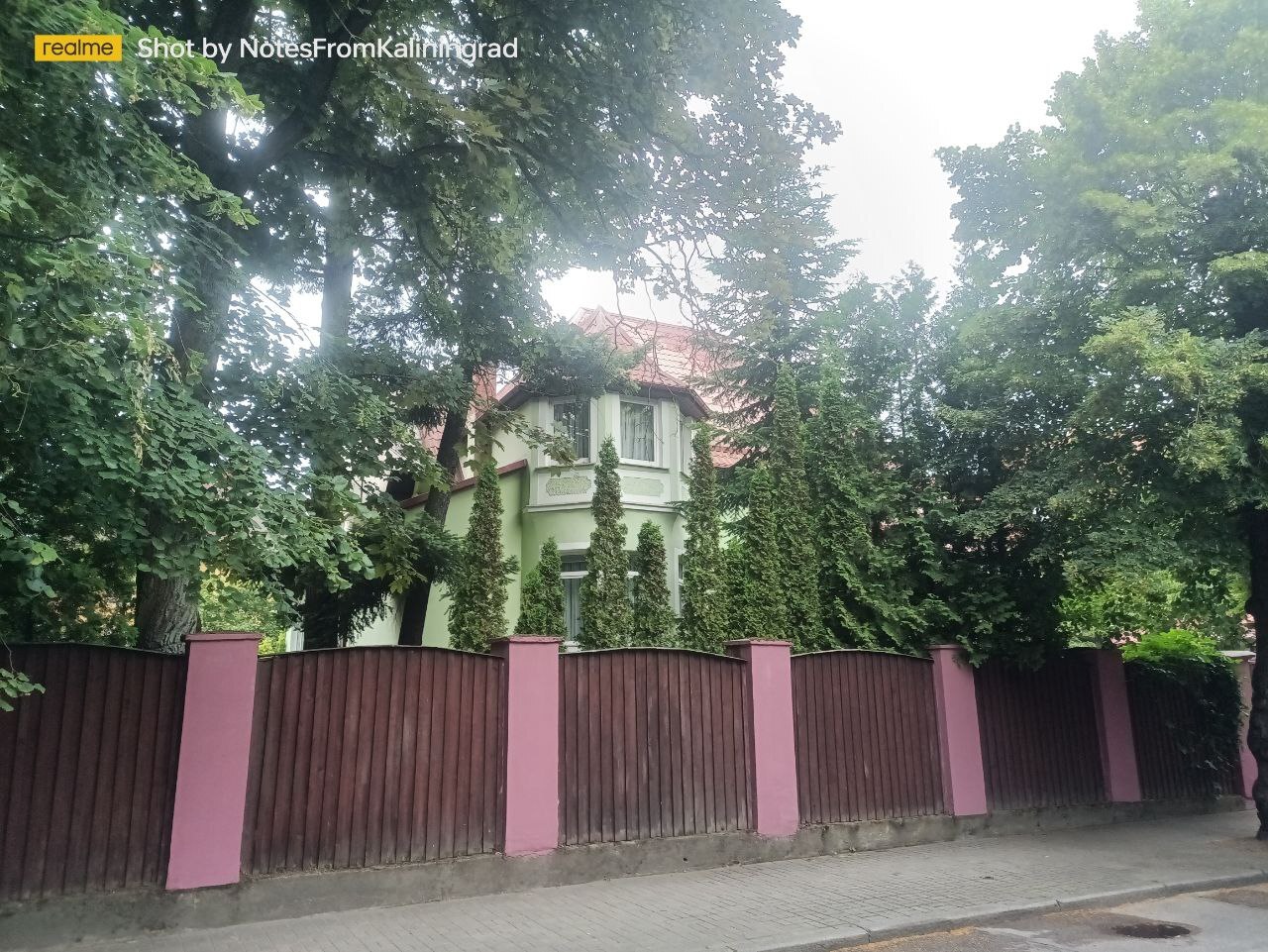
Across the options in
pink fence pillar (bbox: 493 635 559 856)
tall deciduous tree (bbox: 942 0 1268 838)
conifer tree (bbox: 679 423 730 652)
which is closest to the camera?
pink fence pillar (bbox: 493 635 559 856)

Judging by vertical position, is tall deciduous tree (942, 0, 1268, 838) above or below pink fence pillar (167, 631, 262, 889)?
above

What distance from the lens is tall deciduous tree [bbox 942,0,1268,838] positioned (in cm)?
841

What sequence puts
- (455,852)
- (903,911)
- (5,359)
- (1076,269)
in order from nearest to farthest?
(5,359) < (903,911) < (455,852) < (1076,269)

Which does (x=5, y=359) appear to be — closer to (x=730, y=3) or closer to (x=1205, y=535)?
(x=730, y=3)

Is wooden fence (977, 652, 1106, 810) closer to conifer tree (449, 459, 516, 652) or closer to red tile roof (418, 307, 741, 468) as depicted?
red tile roof (418, 307, 741, 468)

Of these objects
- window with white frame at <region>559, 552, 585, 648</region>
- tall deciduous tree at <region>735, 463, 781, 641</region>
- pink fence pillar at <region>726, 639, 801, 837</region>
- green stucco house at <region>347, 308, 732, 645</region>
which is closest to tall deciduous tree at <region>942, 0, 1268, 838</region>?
tall deciduous tree at <region>735, 463, 781, 641</region>

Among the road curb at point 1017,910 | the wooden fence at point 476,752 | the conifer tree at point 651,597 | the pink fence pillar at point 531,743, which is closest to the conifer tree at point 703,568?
the conifer tree at point 651,597

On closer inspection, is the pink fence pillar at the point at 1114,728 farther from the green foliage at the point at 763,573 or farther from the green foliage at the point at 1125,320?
the green foliage at the point at 763,573

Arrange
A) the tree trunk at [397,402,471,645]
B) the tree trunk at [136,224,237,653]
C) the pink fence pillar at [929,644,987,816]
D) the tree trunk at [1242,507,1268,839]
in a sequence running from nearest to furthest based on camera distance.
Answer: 1. the tree trunk at [136,224,237,653]
2. the tree trunk at [1242,507,1268,839]
3. the pink fence pillar at [929,644,987,816]
4. the tree trunk at [397,402,471,645]

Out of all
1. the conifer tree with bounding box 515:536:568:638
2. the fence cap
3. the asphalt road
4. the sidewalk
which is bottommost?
the asphalt road

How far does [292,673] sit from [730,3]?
7.34m

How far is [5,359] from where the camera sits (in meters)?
4.62

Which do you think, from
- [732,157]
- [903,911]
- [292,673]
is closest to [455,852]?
[292,673]

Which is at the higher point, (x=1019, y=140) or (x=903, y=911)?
(x=1019, y=140)
